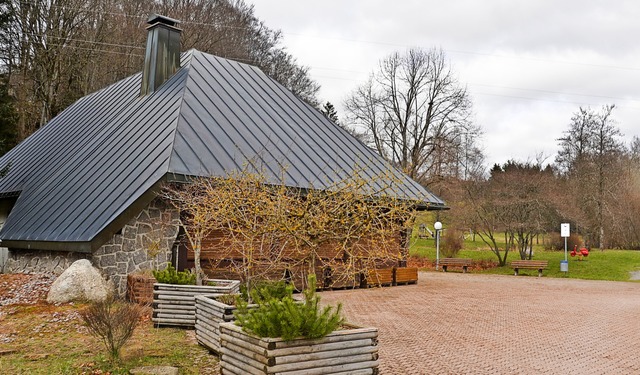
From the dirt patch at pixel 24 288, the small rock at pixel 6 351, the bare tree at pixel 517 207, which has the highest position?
the bare tree at pixel 517 207

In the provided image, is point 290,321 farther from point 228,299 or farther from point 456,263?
point 456,263

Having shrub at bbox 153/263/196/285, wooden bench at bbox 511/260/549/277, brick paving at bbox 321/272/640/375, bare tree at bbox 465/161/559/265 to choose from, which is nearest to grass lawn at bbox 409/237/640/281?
wooden bench at bbox 511/260/549/277

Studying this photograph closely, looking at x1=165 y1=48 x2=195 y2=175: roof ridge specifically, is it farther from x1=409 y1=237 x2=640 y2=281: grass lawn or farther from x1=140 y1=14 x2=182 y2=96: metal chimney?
x1=409 y1=237 x2=640 y2=281: grass lawn

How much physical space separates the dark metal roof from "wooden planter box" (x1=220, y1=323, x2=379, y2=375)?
5.38 m

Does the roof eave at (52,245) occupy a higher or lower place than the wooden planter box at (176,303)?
higher

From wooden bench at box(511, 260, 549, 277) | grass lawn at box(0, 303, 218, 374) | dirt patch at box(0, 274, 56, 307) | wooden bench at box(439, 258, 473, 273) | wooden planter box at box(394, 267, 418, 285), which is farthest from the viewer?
Answer: wooden bench at box(439, 258, 473, 273)

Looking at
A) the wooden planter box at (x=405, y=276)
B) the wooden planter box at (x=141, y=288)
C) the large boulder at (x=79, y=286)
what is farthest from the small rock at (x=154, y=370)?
the wooden planter box at (x=405, y=276)

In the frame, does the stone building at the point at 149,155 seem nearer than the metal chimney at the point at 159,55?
Yes

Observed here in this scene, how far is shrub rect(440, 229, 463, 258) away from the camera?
2759 centimetres

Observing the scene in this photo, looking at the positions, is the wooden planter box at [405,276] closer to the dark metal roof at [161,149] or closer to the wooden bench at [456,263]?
the dark metal roof at [161,149]

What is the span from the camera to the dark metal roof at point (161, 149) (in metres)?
11.6

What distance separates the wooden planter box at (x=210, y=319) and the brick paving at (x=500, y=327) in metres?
1.98

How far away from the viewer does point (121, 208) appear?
10.7m

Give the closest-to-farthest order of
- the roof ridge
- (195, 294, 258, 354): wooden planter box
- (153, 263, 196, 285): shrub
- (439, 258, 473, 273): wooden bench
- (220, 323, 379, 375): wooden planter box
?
(220, 323, 379, 375): wooden planter box → (195, 294, 258, 354): wooden planter box → (153, 263, 196, 285): shrub → the roof ridge → (439, 258, 473, 273): wooden bench
